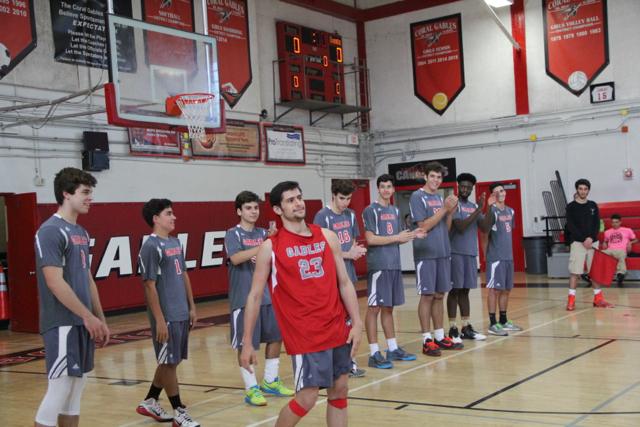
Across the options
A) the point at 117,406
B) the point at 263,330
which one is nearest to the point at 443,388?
the point at 263,330

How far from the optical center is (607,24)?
16469 mm

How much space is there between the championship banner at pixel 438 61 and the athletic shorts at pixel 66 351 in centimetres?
1566

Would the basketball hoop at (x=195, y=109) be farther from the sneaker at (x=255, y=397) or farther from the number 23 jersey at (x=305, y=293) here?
the number 23 jersey at (x=305, y=293)

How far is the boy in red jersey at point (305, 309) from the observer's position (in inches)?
158

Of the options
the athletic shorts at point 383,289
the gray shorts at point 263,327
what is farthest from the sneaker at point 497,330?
the gray shorts at point 263,327

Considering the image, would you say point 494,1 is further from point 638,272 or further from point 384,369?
point 384,369

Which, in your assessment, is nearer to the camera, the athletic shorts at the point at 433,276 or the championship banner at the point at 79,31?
the athletic shorts at the point at 433,276

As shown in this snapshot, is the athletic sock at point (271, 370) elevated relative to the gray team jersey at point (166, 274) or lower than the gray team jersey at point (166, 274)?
lower

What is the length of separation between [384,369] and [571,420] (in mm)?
2402

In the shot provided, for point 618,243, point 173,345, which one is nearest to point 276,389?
point 173,345

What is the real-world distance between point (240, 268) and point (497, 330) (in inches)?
157

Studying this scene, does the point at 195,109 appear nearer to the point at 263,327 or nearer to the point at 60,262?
the point at 263,327

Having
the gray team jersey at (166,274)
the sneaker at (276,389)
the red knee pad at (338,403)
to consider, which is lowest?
the sneaker at (276,389)

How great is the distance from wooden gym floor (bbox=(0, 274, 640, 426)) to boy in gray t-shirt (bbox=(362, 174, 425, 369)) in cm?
20
